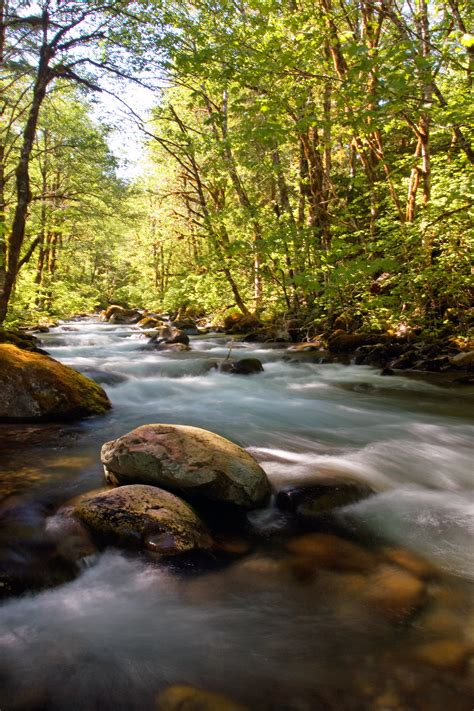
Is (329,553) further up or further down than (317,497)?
further down

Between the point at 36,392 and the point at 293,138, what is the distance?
6158 mm

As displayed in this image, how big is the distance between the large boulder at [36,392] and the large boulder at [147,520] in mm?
2616

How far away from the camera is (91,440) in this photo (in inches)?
178

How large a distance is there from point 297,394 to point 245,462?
4688mm

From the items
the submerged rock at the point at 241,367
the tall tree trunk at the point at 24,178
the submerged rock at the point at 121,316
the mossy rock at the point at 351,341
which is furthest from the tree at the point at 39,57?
the submerged rock at the point at 121,316

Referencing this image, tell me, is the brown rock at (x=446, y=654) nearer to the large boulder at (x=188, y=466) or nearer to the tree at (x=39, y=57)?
the large boulder at (x=188, y=466)

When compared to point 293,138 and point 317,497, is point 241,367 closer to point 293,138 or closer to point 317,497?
point 293,138

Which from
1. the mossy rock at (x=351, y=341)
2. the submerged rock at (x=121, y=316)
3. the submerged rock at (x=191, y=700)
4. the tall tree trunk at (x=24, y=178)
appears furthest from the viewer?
the submerged rock at (x=121, y=316)

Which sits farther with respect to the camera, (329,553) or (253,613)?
(329,553)

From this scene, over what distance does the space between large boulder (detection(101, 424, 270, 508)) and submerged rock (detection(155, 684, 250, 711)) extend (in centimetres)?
144

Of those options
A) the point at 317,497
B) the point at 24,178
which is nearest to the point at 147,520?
the point at 317,497

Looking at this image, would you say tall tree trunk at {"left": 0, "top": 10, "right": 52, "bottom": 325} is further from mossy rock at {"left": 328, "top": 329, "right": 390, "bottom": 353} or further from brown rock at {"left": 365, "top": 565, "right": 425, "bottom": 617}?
mossy rock at {"left": 328, "top": 329, "right": 390, "bottom": 353}

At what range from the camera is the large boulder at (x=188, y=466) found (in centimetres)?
305

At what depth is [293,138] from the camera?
724 cm
